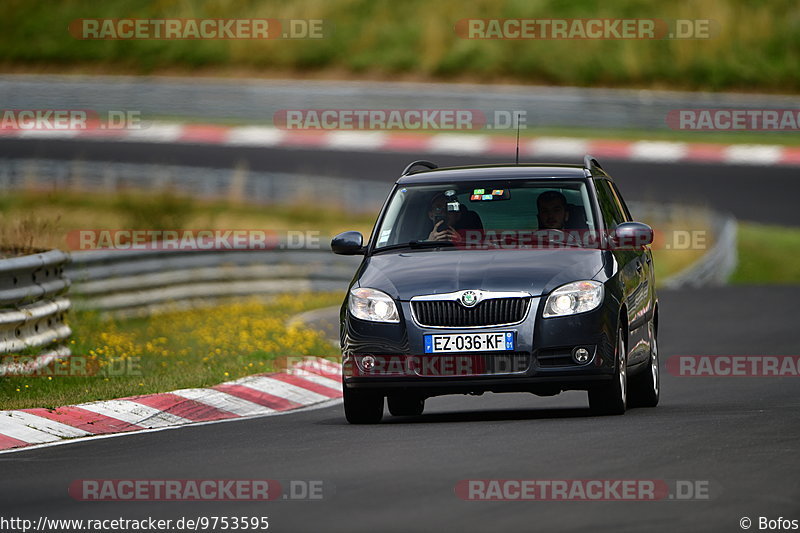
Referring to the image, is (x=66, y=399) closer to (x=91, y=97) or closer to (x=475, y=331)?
(x=475, y=331)

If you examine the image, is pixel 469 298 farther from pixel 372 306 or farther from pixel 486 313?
pixel 372 306

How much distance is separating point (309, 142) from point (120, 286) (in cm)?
1917

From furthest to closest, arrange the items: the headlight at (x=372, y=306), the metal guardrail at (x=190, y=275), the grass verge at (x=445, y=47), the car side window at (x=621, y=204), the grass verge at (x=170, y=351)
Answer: the grass verge at (x=445, y=47), the metal guardrail at (x=190, y=275), the car side window at (x=621, y=204), the grass verge at (x=170, y=351), the headlight at (x=372, y=306)

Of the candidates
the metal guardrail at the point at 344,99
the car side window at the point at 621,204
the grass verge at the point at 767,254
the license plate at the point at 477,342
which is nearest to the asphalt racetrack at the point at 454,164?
the grass verge at the point at 767,254

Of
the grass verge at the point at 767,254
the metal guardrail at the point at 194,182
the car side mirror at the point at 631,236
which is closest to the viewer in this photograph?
the car side mirror at the point at 631,236

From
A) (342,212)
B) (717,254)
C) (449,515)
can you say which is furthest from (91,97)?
(449,515)

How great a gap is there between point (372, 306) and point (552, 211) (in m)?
1.61

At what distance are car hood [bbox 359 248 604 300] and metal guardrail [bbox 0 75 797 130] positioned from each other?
26.2 metres

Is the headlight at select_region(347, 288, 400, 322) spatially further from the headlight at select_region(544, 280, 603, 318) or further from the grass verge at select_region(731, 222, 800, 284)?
the grass verge at select_region(731, 222, 800, 284)

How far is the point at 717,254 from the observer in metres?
26.8

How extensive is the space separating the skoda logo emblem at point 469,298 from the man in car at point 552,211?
116 centimetres

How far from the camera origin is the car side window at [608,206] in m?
12.1

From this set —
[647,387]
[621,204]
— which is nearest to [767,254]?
[621,204]

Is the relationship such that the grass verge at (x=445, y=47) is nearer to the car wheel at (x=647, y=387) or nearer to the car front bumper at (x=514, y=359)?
the car wheel at (x=647, y=387)
